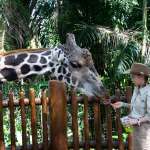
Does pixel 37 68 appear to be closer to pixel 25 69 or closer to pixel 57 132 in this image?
pixel 25 69

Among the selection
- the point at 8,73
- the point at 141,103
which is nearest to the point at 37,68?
the point at 8,73

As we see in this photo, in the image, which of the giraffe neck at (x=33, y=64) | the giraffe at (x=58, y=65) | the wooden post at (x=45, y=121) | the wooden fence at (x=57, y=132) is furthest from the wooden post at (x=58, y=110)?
the giraffe neck at (x=33, y=64)

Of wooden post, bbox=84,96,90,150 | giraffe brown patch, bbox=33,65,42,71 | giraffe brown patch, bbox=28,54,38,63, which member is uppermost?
giraffe brown patch, bbox=28,54,38,63

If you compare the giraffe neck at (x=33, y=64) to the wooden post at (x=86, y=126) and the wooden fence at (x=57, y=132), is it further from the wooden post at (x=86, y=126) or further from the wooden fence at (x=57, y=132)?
the wooden post at (x=86, y=126)

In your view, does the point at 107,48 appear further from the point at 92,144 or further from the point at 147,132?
the point at 147,132

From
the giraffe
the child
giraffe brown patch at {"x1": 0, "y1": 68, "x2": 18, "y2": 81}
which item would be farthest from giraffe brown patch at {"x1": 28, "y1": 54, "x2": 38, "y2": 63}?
the child

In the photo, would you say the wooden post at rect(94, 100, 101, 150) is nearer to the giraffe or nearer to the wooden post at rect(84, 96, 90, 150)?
the wooden post at rect(84, 96, 90, 150)

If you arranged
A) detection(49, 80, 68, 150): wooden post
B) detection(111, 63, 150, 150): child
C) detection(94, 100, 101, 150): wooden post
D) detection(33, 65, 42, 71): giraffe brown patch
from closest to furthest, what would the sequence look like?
1. detection(111, 63, 150, 150): child
2. detection(49, 80, 68, 150): wooden post
3. detection(94, 100, 101, 150): wooden post
4. detection(33, 65, 42, 71): giraffe brown patch

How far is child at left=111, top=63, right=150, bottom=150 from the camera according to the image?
15.0 ft

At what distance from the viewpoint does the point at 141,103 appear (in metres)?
4.66

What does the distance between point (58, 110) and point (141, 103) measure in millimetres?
977

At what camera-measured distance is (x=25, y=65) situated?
642cm

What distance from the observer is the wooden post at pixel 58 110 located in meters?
5.18

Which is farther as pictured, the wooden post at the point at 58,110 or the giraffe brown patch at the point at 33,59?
the giraffe brown patch at the point at 33,59
